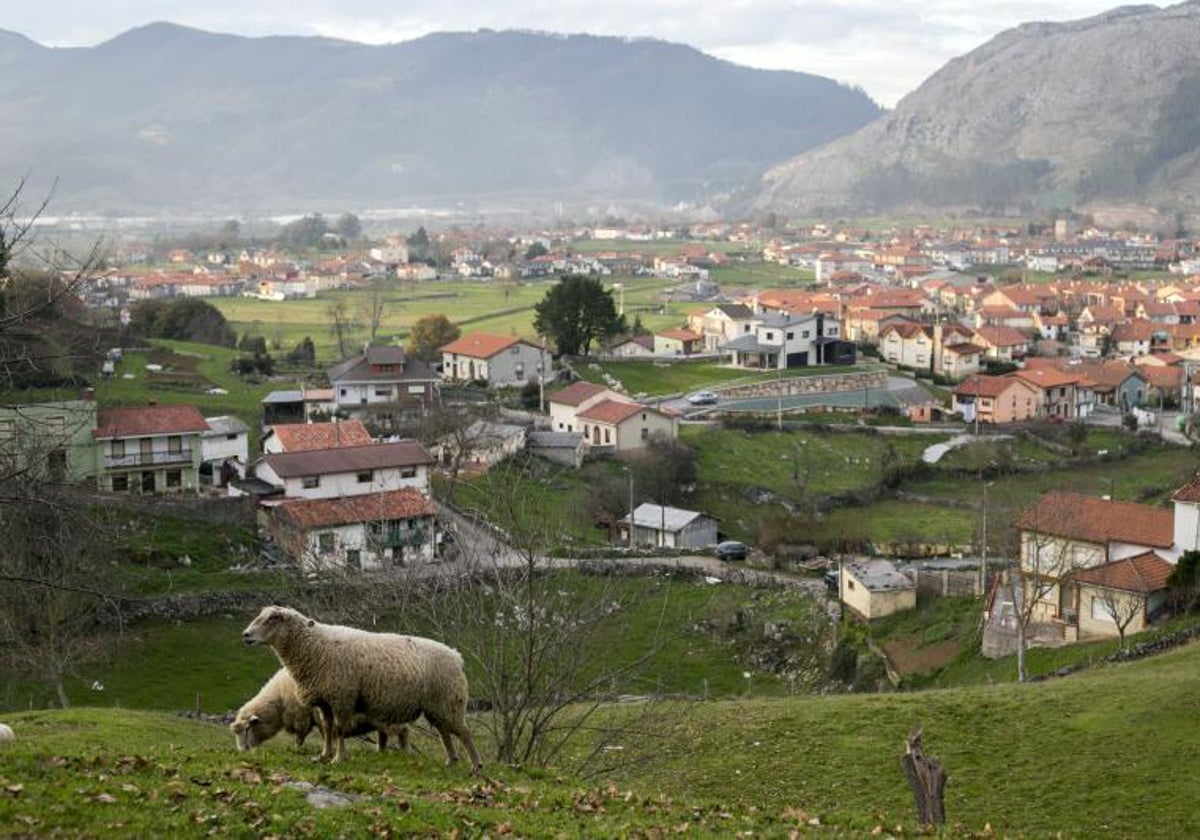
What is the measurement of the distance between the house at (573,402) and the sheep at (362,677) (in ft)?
132

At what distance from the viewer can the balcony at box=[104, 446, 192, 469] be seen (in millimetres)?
38656

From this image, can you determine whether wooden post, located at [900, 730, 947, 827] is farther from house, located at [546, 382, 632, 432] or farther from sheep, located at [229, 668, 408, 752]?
house, located at [546, 382, 632, 432]

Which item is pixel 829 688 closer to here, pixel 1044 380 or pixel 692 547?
pixel 692 547

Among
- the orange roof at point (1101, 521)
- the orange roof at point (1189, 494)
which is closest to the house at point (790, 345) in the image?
the orange roof at point (1101, 521)

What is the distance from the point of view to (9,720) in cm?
1539

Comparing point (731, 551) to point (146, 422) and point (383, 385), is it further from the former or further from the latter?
point (383, 385)

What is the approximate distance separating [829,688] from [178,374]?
36.0 meters

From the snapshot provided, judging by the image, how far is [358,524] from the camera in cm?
3453

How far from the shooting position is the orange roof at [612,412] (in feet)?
166

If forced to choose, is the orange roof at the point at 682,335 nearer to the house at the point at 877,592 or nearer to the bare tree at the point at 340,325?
the bare tree at the point at 340,325

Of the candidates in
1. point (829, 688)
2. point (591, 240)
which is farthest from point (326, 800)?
point (591, 240)

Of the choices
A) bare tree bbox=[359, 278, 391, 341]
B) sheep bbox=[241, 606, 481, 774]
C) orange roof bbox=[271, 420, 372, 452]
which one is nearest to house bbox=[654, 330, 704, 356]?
bare tree bbox=[359, 278, 391, 341]

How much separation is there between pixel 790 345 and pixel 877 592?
41.7 metres

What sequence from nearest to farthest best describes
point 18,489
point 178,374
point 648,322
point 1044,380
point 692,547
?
point 18,489 < point 692,547 < point 178,374 < point 1044,380 < point 648,322
